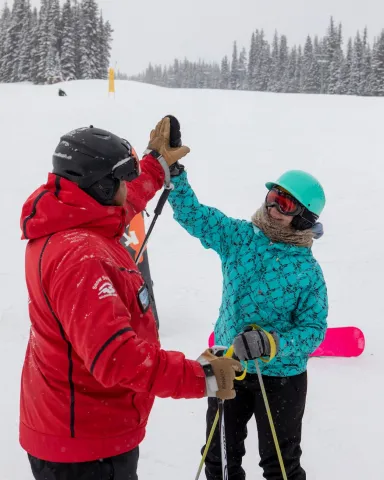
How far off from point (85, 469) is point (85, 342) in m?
0.64

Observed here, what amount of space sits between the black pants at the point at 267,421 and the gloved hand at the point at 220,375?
3.01 feet

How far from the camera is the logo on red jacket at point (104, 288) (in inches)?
65.1

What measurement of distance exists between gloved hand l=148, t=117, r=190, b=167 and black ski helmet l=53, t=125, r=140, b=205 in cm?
87

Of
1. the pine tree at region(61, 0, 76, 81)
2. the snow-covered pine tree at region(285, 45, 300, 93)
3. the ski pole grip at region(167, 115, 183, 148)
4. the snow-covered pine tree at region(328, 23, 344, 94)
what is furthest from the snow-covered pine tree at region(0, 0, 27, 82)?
the ski pole grip at region(167, 115, 183, 148)

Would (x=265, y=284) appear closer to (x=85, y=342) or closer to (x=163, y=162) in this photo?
(x=163, y=162)

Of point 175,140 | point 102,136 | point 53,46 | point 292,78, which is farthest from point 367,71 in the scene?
point 102,136

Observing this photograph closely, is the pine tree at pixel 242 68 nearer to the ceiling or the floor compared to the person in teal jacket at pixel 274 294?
nearer to the ceiling

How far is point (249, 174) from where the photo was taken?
1298cm

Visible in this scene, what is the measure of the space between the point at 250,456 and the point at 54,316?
248 cm

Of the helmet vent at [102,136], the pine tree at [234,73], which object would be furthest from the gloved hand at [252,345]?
the pine tree at [234,73]

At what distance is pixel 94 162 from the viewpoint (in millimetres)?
1890

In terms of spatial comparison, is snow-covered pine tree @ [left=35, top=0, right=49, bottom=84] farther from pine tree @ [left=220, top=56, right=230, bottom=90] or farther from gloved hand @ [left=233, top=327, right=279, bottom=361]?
gloved hand @ [left=233, top=327, right=279, bottom=361]

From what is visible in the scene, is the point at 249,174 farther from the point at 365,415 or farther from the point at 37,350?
the point at 37,350

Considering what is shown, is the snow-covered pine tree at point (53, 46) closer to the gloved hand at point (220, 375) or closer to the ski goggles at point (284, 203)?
the ski goggles at point (284, 203)
